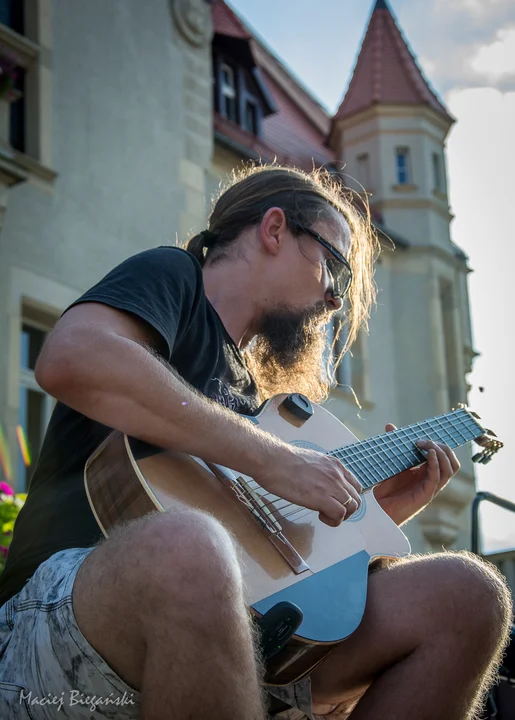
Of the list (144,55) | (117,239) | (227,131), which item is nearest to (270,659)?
(117,239)

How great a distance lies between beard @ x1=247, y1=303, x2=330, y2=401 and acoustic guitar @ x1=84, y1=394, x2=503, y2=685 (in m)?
0.75

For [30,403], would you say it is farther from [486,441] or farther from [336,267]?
[336,267]

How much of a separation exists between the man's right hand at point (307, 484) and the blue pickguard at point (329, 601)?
0.18 meters

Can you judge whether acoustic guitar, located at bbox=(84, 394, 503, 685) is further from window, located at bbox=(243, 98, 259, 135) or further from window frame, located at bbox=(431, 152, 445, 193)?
window frame, located at bbox=(431, 152, 445, 193)

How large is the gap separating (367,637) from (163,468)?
0.66 m

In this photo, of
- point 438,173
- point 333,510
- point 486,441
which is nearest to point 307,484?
point 333,510

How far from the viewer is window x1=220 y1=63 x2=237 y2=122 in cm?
1489

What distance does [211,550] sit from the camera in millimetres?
2270

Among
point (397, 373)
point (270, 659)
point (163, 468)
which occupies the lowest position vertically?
point (270, 659)

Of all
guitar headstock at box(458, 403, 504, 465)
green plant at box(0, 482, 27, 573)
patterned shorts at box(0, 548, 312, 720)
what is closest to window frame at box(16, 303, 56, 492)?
green plant at box(0, 482, 27, 573)

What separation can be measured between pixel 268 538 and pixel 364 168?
14.9 metres

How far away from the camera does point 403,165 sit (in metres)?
17.4

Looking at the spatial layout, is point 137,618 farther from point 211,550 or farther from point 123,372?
point 123,372

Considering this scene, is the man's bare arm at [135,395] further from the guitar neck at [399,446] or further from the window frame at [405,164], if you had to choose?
the window frame at [405,164]
